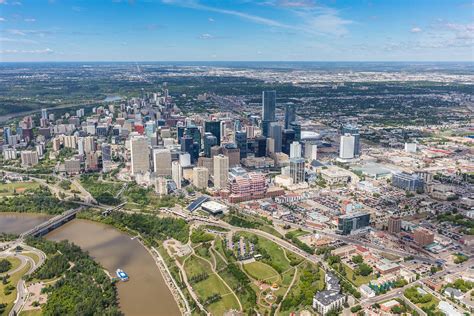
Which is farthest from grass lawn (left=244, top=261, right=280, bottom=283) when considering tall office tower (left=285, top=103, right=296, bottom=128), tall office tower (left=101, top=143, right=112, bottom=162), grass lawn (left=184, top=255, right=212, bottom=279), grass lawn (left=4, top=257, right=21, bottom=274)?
tall office tower (left=285, top=103, right=296, bottom=128)

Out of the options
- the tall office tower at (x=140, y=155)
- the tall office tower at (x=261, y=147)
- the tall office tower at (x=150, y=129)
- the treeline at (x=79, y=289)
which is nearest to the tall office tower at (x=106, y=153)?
the tall office tower at (x=140, y=155)

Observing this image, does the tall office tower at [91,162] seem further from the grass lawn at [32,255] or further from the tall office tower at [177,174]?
the grass lawn at [32,255]

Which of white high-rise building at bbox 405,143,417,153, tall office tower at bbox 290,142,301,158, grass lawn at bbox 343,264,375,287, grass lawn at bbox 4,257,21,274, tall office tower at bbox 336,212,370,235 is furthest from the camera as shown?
white high-rise building at bbox 405,143,417,153

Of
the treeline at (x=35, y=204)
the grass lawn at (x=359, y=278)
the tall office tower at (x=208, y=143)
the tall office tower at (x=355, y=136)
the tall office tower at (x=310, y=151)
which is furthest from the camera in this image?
the tall office tower at (x=355, y=136)

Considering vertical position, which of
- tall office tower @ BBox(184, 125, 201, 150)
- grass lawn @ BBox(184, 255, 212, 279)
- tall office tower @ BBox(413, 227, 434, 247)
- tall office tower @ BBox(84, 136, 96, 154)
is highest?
tall office tower @ BBox(184, 125, 201, 150)

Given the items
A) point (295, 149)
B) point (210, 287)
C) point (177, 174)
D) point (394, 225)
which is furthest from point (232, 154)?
point (210, 287)

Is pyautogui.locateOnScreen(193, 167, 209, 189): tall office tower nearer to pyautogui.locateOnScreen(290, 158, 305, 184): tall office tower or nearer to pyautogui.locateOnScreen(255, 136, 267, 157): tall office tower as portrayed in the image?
pyautogui.locateOnScreen(290, 158, 305, 184): tall office tower

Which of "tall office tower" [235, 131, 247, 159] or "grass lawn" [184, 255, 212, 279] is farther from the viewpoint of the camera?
"tall office tower" [235, 131, 247, 159]
